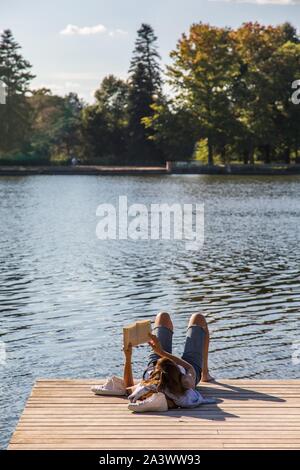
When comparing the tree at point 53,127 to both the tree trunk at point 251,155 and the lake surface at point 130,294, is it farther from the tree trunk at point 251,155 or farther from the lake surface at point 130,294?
the lake surface at point 130,294

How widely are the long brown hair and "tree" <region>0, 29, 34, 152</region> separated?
82.5 meters

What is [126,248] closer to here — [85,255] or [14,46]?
[85,255]

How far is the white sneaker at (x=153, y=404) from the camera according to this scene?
8.52 metres

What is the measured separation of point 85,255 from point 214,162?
197ft

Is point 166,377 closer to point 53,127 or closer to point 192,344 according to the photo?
point 192,344

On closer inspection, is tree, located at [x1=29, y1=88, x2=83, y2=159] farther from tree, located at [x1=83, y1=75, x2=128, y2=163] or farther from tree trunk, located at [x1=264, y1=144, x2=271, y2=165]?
tree trunk, located at [x1=264, y1=144, x2=271, y2=165]

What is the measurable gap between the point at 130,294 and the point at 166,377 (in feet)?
33.7

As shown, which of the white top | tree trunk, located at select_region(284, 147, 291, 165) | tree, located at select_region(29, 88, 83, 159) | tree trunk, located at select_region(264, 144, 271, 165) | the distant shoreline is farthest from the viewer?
tree, located at select_region(29, 88, 83, 159)

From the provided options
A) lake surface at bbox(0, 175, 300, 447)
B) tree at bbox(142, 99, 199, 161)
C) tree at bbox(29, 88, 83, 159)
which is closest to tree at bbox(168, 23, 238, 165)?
tree at bbox(142, 99, 199, 161)

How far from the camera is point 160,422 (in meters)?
8.31

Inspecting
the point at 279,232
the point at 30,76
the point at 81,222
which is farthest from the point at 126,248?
the point at 30,76

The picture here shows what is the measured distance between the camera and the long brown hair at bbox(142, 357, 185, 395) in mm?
8578

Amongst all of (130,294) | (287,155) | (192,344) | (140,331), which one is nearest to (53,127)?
(287,155)

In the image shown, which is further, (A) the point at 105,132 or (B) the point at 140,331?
(A) the point at 105,132
